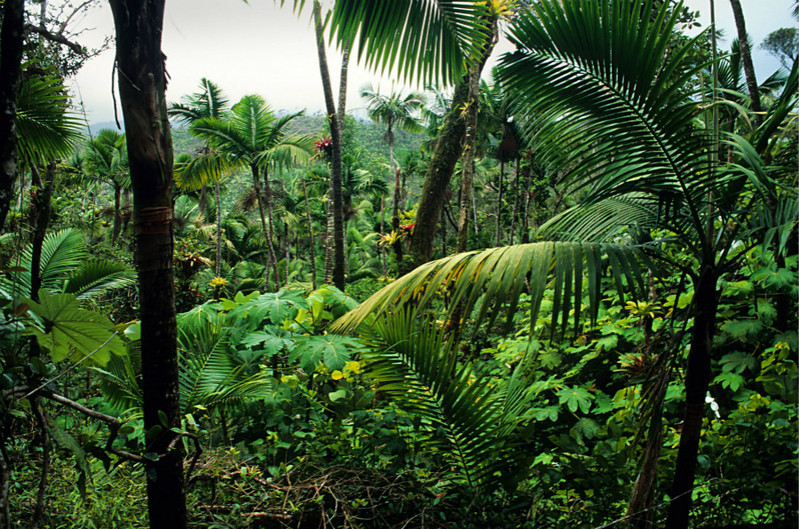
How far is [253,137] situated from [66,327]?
1281 cm

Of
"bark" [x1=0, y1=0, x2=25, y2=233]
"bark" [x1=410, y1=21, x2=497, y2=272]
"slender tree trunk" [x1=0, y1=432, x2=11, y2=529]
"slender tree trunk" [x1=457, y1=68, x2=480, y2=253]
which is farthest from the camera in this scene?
"bark" [x1=410, y1=21, x2=497, y2=272]

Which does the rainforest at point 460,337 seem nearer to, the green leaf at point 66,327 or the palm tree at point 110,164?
the green leaf at point 66,327

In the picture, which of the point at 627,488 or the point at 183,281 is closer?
the point at 627,488

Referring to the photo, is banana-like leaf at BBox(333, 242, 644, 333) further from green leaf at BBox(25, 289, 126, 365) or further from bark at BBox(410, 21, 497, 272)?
bark at BBox(410, 21, 497, 272)

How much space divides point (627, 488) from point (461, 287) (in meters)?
1.55

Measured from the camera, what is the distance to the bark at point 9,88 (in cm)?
163

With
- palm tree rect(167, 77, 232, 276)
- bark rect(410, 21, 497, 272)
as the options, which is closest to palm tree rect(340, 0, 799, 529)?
bark rect(410, 21, 497, 272)

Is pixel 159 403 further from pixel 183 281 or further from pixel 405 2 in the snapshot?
pixel 183 281

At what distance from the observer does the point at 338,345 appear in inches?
113

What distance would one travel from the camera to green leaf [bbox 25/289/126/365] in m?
1.49

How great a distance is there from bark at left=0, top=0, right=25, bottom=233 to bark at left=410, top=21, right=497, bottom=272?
5715 millimetres

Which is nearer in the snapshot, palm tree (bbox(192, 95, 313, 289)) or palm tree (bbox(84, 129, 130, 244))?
palm tree (bbox(192, 95, 313, 289))

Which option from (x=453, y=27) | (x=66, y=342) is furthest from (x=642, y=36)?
(x=66, y=342)

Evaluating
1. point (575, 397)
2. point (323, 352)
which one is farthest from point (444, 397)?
point (575, 397)
